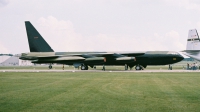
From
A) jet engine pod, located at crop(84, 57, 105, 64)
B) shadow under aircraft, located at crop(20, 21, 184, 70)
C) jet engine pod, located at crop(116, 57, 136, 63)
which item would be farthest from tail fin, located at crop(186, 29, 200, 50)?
jet engine pod, located at crop(84, 57, 105, 64)

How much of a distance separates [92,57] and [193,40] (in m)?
18.6

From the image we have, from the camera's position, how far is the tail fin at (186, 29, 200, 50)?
139 feet

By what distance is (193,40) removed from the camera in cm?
4294

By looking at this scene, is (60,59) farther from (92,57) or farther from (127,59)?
(127,59)

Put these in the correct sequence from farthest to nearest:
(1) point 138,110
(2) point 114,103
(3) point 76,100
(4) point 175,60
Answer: (4) point 175,60 < (3) point 76,100 < (2) point 114,103 < (1) point 138,110

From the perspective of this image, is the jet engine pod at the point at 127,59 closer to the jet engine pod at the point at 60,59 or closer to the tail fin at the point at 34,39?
the jet engine pod at the point at 60,59

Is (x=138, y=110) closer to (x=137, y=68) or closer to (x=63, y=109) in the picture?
(x=63, y=109)

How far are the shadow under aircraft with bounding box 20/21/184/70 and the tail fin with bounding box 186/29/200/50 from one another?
97.2 inches

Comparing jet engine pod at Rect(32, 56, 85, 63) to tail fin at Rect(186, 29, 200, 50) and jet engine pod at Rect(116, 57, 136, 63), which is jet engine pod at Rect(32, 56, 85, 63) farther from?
tail fin at Rect(186, 29, 200, 50)

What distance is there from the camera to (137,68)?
147 feet

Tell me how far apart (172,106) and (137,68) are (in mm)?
35789

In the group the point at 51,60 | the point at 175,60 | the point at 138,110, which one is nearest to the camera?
the point at 138,110

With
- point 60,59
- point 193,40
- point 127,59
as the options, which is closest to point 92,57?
point 60,59

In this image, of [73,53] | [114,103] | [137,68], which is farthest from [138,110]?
[73,53]
